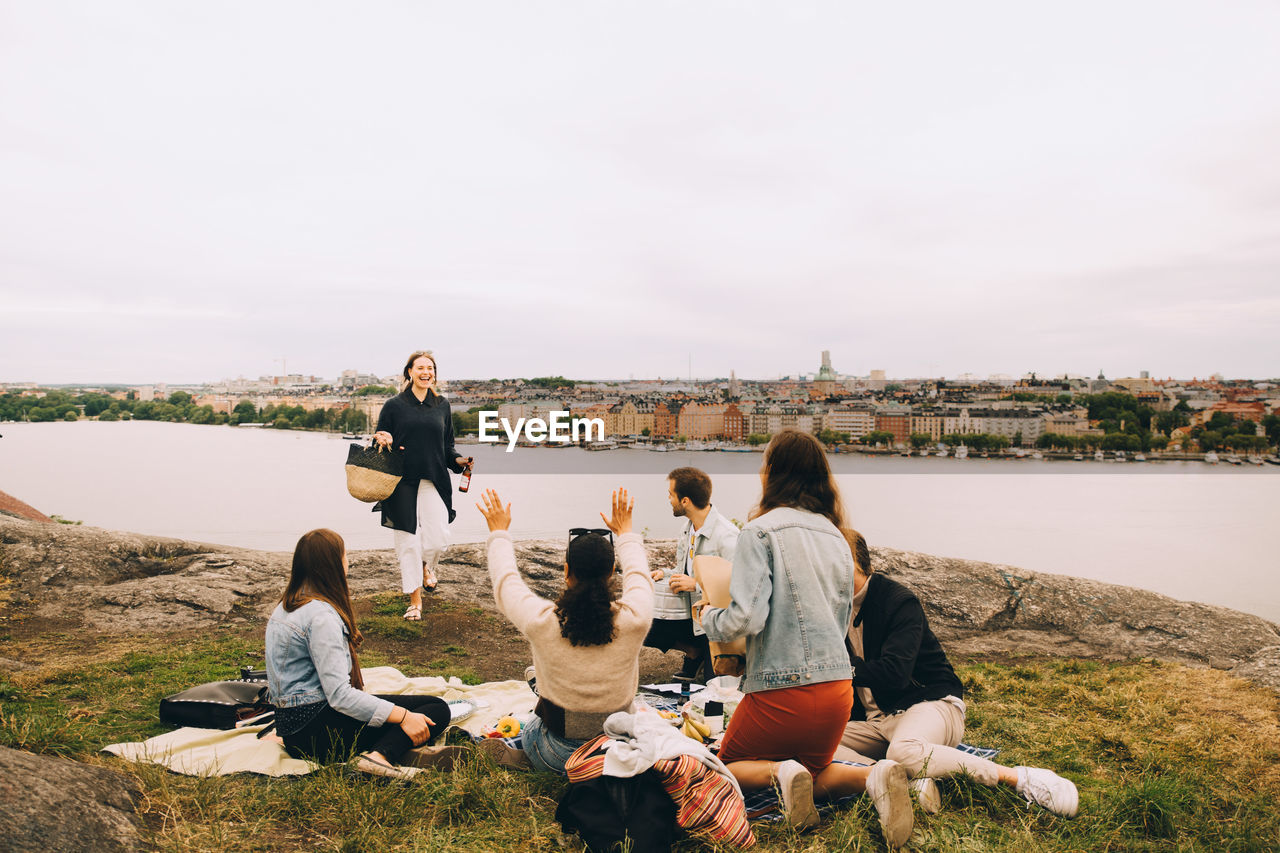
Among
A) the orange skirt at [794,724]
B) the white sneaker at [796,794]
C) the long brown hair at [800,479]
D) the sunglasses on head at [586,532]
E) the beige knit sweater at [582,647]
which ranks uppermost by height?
the long brown hair at [800,479]

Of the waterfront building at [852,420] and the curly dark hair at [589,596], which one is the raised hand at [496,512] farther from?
the waterfront building at [852,420]

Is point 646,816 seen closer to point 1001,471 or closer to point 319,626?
point 319,626

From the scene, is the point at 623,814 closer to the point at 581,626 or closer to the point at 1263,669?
the point at 581,626

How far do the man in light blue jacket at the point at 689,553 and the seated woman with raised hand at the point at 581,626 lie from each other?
1298 millimetres

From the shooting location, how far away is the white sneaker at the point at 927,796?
279cm

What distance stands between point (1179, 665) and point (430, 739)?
5743 millimetres

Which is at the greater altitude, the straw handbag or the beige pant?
the straw handbag

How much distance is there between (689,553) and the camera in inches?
181

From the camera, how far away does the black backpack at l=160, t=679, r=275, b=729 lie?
3598 mm

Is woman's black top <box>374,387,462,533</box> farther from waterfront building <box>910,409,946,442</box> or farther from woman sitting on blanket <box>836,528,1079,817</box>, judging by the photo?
waterfront building <box>910,409,946,442</box>

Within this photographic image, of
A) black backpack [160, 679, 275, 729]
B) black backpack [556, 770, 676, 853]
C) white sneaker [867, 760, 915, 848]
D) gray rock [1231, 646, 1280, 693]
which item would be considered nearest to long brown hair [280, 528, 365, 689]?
black backpack [160, 679, 275, 729]

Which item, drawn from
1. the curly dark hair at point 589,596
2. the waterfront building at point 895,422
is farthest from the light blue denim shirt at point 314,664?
the waterfront building at point 895,422

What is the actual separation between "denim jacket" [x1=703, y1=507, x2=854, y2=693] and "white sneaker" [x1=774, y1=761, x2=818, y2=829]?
11.2 inches

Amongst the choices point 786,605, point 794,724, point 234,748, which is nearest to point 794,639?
point 786,605
